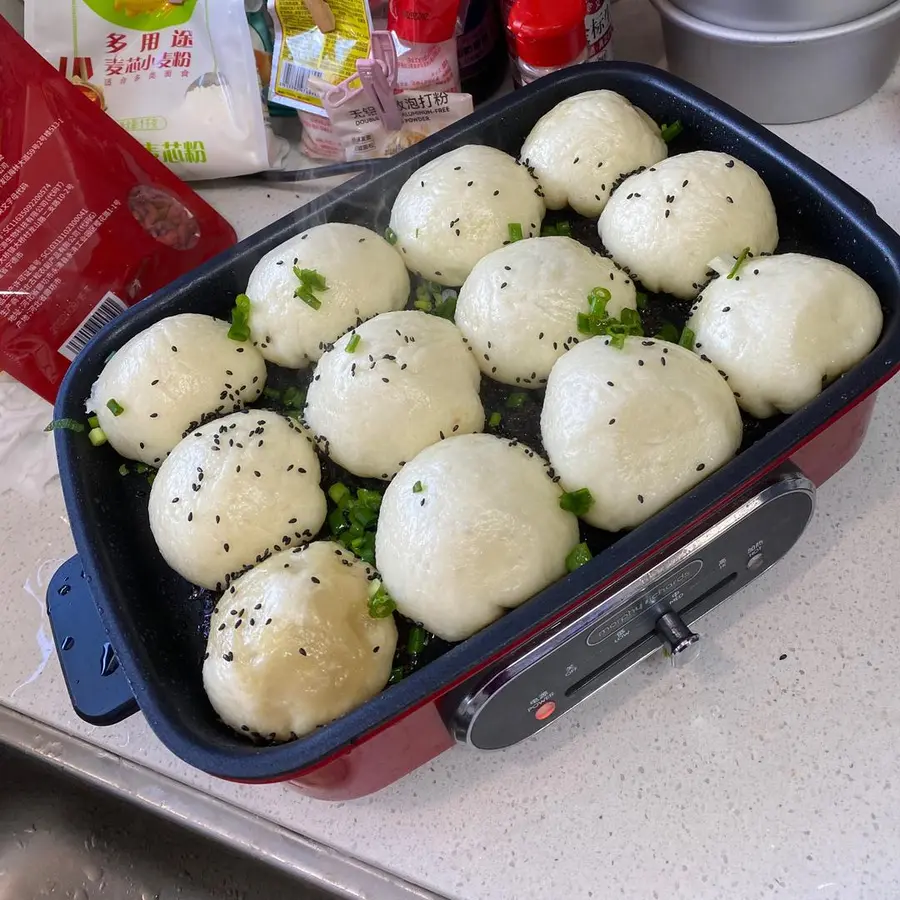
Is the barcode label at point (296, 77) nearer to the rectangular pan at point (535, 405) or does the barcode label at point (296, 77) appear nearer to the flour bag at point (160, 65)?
the flour bag at point (160, 65)

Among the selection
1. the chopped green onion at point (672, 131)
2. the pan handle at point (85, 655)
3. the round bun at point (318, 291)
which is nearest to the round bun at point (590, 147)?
the chopped green onion at point (672, 131)

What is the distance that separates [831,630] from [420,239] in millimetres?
603

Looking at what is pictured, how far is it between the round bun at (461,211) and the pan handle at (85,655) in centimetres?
51

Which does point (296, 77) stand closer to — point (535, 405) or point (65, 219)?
point (65, 219)

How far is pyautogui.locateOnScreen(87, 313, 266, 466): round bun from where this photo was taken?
0.92 m

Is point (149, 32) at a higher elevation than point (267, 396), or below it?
higher

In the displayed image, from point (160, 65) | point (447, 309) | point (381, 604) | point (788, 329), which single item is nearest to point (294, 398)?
point (447, 309)

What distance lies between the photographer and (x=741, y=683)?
0.84 metres

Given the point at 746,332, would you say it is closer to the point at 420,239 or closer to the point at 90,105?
the point at 420,239

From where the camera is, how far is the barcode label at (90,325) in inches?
44.6

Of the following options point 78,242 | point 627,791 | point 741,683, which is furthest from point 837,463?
point 78,242

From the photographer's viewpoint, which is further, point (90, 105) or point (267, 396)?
point (90, 105)

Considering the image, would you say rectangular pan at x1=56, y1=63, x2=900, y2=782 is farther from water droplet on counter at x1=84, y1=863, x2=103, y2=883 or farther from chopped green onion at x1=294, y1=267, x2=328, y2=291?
water droplet on counter at x1=84, y1=863, x2=103, y2=883

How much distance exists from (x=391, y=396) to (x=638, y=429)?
9.7 inches
